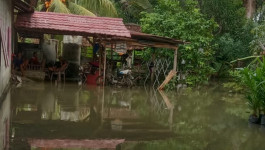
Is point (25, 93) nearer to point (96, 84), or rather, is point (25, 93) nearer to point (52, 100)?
point (52, 100)

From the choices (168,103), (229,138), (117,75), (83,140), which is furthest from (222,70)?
(83,140)

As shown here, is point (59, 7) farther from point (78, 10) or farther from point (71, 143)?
point (71, 143)

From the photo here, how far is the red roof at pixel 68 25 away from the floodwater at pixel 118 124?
151 inches

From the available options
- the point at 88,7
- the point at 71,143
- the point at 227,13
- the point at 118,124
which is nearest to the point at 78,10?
the point at 88,7

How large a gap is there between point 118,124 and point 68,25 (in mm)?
8996

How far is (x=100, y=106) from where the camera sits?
1153cm

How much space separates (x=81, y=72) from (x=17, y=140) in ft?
43.5

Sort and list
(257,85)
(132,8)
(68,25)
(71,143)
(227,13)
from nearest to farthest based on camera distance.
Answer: (71,143), (257,85), (68,25), (227,13), (132,8)

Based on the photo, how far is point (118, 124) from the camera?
8.84 m

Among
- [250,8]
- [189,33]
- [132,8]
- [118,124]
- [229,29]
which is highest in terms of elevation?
[250,8]

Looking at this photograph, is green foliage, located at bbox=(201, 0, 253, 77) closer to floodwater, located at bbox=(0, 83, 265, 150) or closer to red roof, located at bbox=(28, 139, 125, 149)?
floodwater, located at bbox=(0, 83, 265, 150)

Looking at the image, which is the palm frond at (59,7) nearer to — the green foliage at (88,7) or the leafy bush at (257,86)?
the green foliage at (88,7)

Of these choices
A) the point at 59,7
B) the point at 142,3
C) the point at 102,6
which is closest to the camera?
the point at 59,7

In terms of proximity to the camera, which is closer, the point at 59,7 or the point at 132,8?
the point at 59,7
